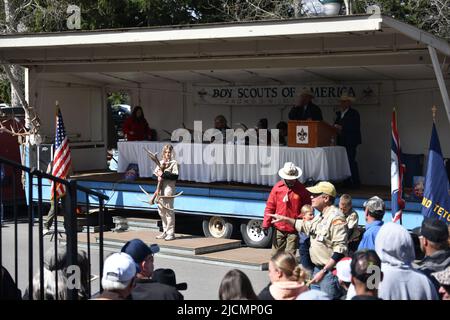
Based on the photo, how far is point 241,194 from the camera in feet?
44.4

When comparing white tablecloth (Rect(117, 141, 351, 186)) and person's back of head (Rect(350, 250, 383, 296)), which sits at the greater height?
white tablecloth (Rect(117, 141, 351, 186))

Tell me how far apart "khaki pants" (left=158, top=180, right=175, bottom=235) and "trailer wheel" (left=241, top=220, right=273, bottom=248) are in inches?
47.8

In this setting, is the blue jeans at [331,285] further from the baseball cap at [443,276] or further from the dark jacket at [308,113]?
the dark jacket at [308,113]

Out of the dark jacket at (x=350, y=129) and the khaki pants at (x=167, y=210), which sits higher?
the dark jacket at (x=350, y=129)

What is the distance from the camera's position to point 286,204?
9859 mm

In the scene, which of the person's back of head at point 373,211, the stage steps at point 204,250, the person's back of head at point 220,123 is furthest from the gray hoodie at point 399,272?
the person's back of head at point 220,123

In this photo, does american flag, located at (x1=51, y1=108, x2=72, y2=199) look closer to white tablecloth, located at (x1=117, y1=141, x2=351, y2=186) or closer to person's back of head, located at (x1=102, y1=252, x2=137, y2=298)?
white tablecloth, located at (x1=117, y1=141, x2=351, y2=186)

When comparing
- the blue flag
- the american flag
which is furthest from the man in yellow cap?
the american flag

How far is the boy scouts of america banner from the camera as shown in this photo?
15406mm

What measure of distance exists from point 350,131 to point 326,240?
6874 mm

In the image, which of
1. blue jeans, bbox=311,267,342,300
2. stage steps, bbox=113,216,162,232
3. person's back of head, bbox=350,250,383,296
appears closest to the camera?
person's back of head, bbox=350,250,383,296

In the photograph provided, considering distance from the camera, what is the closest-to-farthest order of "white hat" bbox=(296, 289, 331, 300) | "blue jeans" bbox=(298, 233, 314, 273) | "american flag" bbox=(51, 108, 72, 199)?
"white hat" bbox=(296, 289, 331, 300) → "blue jeans" bbox=(298, 233, 314, 273) → "american flag" bbox=(51, 108, 72, 199)

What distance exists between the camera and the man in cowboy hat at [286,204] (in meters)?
9.68

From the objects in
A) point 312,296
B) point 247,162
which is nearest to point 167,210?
point 247,162
